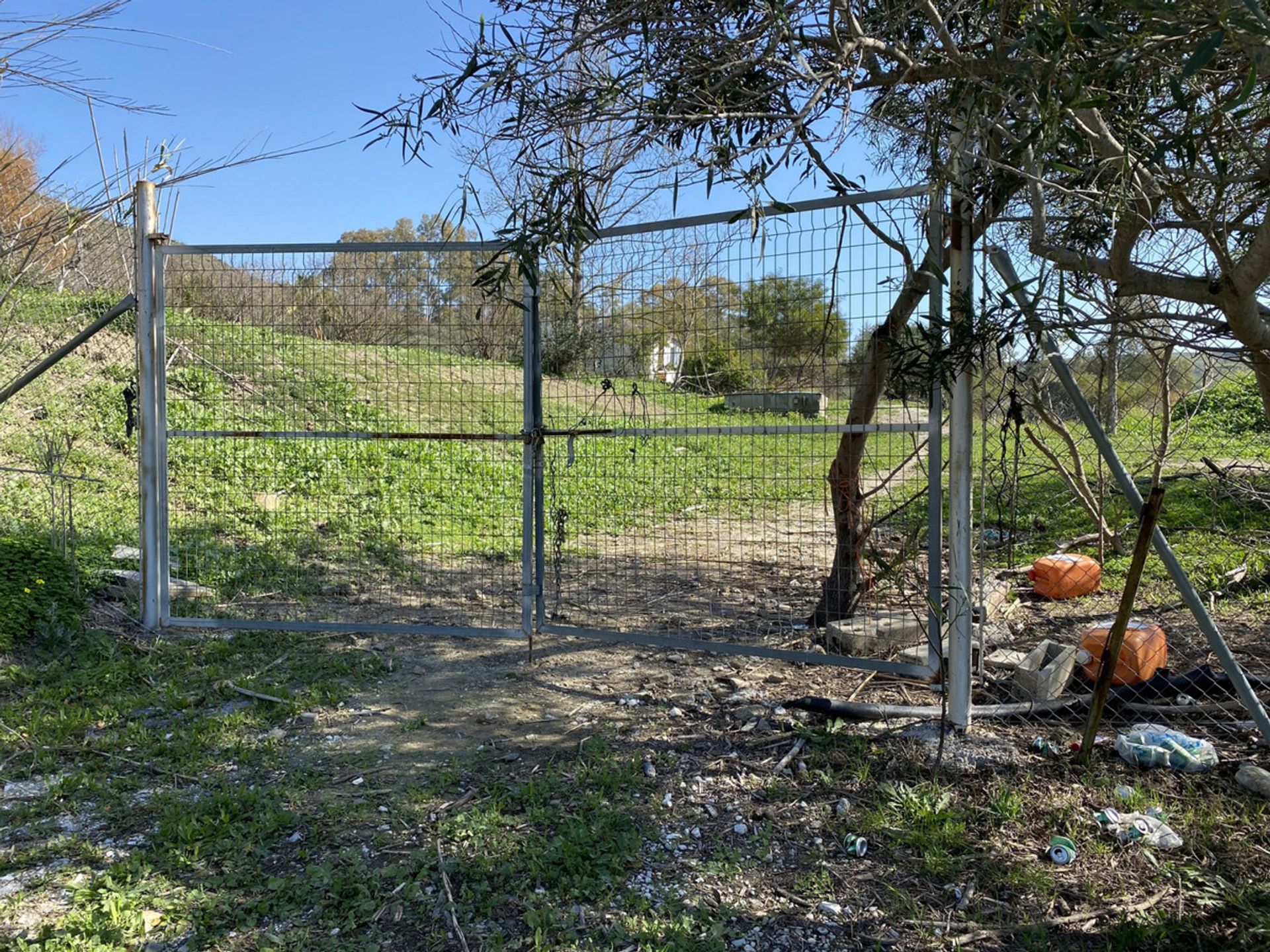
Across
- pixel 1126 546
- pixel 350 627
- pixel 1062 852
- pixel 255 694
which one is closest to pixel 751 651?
pixel 1062 852

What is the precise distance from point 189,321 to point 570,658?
5.23 m

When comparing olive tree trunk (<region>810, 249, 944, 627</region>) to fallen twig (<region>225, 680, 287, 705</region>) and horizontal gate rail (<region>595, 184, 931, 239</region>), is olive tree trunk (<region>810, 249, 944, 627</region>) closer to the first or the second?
horizontal gate rail (<region>595, 184, 931, 239</region>)

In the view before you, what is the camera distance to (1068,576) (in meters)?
6.04

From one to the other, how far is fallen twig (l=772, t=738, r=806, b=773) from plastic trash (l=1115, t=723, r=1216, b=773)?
4.12 feet

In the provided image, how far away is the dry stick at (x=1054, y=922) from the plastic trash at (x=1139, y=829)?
0.97ft

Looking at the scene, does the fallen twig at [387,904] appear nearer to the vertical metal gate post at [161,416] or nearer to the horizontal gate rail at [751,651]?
the horizontal gate rail at [751,651]

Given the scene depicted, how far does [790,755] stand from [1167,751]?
1.47 m

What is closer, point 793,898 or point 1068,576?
point 793,898

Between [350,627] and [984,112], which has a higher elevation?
[984,112]

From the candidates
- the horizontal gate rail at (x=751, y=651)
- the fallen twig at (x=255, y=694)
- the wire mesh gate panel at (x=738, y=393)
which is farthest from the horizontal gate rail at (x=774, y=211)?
the fallen twig at (x=255, y=694)

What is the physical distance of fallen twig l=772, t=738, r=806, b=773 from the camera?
11.6 feet

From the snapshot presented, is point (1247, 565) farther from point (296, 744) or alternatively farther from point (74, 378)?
point (74, 378)

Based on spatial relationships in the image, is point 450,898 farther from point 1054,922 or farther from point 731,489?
point 731,489

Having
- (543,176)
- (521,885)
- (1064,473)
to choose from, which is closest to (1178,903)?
(521,885)
